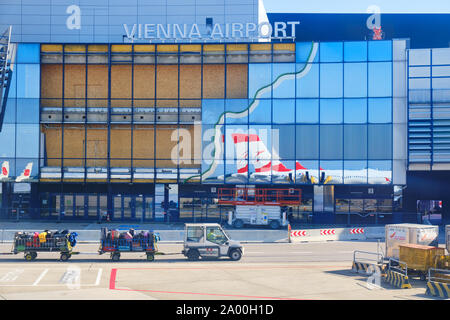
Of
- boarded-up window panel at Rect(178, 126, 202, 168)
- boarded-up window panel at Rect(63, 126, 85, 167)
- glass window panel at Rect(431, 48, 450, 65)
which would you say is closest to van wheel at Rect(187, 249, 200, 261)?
→ boarded-up window panel at Rect(178, 126, 202, 168)

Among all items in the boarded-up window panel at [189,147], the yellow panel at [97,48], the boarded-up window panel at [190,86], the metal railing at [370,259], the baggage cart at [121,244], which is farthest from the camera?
the boarded-up window panel at [190,86]


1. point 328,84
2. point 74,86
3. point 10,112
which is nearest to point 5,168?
point 10,112

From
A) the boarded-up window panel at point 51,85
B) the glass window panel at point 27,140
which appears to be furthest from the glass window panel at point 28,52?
the glass window panel at point 27,140

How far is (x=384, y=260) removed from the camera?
93.4ft

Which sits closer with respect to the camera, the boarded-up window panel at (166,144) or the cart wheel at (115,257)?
the cart wheel at (115,257)

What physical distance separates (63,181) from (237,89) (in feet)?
66.7

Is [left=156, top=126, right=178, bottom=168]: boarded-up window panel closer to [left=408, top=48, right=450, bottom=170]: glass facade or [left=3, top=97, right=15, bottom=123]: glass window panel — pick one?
[left=3, top=97, right=15, bottom=123]: glass window panel

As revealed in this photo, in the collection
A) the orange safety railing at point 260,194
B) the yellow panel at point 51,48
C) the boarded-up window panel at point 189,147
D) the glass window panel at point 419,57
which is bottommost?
the orange safety railing at point 260,194

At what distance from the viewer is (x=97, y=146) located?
2160 inches

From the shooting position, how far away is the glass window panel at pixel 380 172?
5312 cm

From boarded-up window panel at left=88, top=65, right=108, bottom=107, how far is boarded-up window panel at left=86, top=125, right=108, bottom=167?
2.61 metres

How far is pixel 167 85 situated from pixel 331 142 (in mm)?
17978

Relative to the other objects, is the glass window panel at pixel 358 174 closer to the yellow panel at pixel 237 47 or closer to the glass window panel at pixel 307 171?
the glass window panel at pixel 307 171

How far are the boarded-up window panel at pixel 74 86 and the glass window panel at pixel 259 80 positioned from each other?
17400 mm
